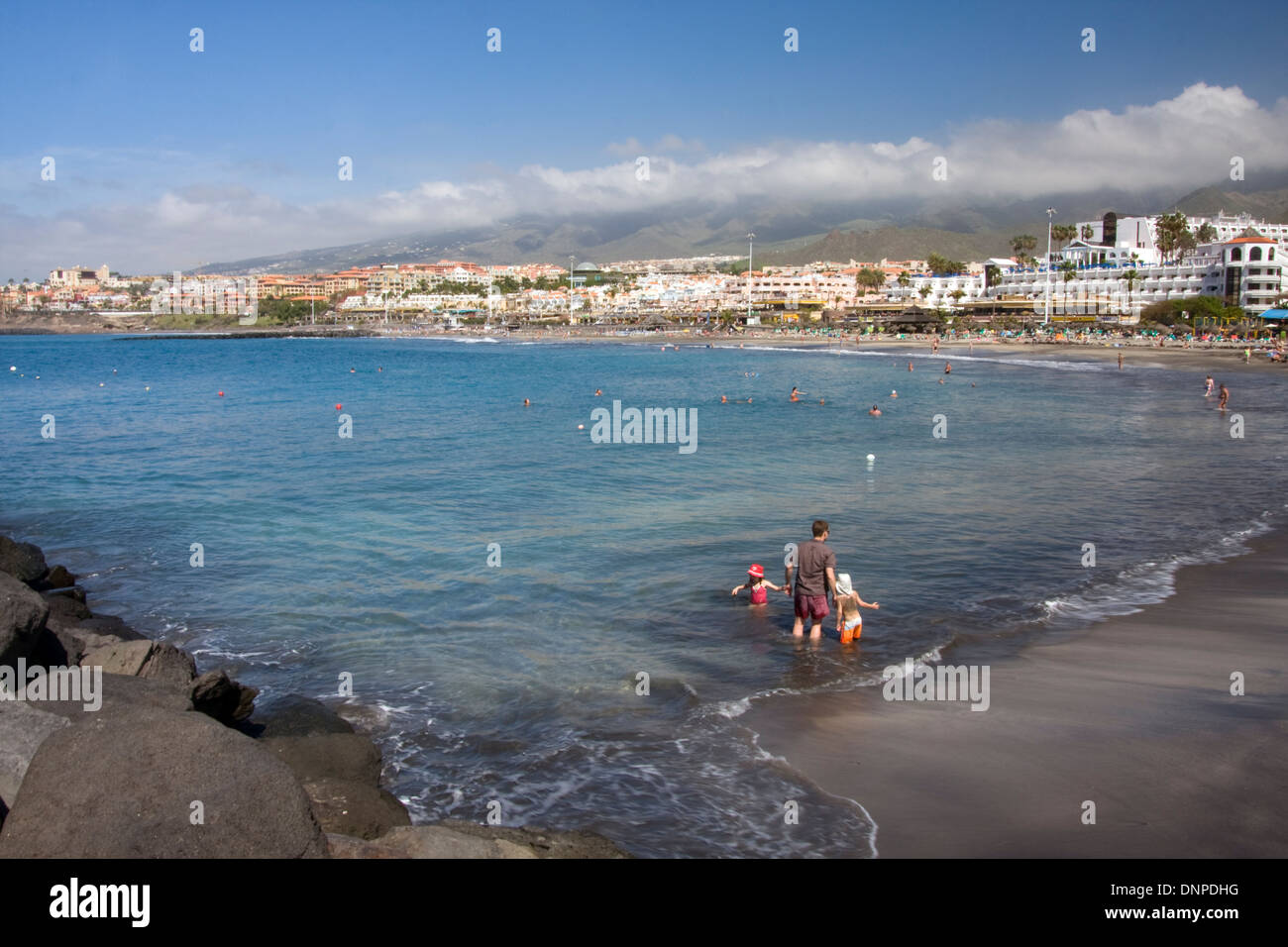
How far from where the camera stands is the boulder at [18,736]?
523 cm

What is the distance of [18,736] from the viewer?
219 inches

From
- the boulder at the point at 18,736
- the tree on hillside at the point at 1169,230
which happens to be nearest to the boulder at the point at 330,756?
the boulder at the point at 18,736

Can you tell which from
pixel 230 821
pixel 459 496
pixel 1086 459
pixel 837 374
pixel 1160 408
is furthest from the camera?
pixel 837 374

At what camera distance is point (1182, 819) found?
622cm

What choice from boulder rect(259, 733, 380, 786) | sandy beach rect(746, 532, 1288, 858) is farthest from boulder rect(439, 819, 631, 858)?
sandy beach rect(746, 532, 1288, 858)

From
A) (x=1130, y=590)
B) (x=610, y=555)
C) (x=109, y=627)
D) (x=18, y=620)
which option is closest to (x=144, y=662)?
(x=18, y=620)

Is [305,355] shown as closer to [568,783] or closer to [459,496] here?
[459,496]

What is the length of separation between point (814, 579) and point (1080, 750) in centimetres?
348

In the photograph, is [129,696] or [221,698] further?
[221,698]

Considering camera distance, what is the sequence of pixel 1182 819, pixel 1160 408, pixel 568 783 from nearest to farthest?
pixel 1182 819, pixel 568 783, pixel 1160 408

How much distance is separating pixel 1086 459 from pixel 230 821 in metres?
24.7

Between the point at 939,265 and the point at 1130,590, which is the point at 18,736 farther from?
the point at 939,265

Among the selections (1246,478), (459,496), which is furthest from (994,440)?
(459,496)
